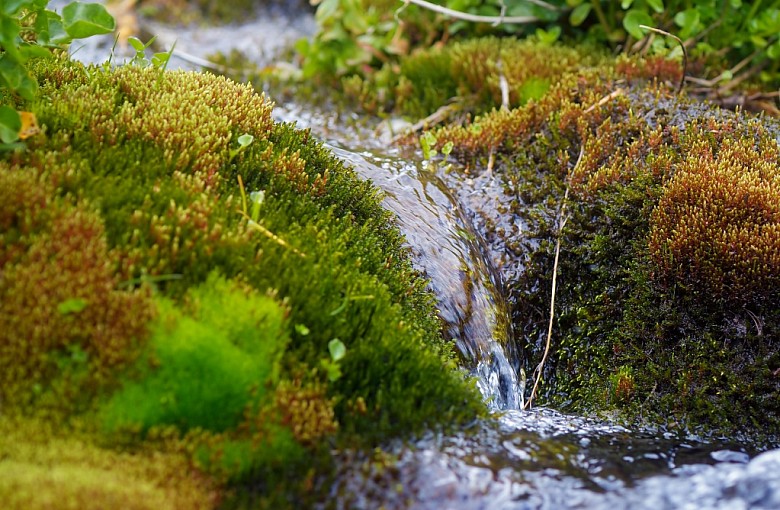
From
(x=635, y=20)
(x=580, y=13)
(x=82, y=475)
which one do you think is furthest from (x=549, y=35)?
(x=82, y=475)

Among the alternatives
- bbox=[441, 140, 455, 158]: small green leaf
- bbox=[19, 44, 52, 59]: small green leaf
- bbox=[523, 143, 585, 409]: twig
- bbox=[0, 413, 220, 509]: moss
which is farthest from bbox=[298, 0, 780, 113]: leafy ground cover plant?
bbox=[0, 413, 220, 509]: moss

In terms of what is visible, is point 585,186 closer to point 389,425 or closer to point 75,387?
point 389,425

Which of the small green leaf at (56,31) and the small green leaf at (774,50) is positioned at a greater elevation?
the small green leaf at (774,50)

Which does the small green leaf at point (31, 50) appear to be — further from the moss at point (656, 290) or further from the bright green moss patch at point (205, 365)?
the moss at point (656, 290)

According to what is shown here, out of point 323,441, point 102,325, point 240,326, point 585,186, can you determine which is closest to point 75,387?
point 102,325

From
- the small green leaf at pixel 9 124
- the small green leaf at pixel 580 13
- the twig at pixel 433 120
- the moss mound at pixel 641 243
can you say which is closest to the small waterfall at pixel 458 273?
the moss mound at pixel 641 243

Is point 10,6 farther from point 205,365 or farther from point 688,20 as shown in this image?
point 688,20

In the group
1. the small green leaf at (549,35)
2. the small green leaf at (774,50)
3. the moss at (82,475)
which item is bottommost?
the moss at (82,475)
